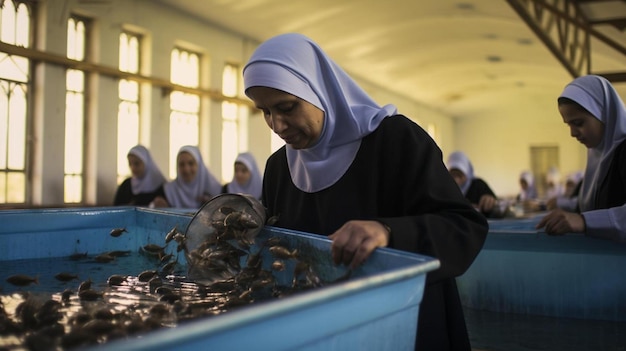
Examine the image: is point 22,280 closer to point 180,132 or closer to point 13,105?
point 13,105

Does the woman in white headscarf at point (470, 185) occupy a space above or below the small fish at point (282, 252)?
above

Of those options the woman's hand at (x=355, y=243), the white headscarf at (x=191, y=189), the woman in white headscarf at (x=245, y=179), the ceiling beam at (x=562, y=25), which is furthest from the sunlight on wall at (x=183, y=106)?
the woman's hand at (x=355, y=243)

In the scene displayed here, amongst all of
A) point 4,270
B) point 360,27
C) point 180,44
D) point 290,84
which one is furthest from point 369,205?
point 360,27

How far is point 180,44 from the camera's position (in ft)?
29.6

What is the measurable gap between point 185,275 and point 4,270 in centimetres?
69

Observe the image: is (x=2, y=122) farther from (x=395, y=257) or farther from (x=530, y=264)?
(x=395, y=257)

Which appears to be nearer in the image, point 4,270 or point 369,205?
point 369,205

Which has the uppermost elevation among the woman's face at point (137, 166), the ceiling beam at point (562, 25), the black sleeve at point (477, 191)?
the ceiling beam at point (562, 25)

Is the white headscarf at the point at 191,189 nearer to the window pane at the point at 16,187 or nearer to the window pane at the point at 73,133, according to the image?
the window pane at the point at 73,133

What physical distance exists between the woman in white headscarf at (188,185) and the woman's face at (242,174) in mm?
657

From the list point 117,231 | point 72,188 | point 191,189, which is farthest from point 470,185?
point 72,188

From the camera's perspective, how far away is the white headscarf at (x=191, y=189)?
6.85m

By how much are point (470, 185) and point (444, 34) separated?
20.2 feet

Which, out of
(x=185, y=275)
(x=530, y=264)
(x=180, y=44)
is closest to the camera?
(x=185, y=275)
